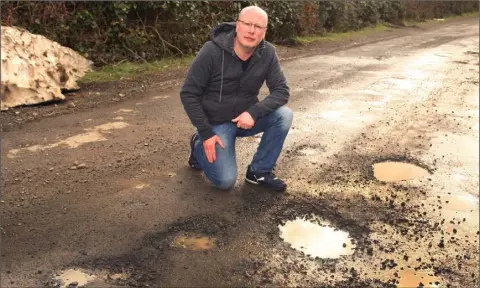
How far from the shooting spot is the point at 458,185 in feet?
13.9

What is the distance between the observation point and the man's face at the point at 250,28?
11.4 ft

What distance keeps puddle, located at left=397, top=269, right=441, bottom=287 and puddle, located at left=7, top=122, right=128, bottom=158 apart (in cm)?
332

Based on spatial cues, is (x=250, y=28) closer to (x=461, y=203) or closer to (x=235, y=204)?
(x=235, y=204)

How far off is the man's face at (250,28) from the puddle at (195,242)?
150cm

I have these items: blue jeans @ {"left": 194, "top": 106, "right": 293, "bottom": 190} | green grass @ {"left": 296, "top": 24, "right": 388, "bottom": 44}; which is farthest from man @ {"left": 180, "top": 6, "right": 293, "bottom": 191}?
green grass @ {"left": 296, "top": 24, "right": 388, "bottom": 44}

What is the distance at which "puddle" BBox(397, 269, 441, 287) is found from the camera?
9.18 feet

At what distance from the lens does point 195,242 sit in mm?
3119

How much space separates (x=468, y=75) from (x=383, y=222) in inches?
283

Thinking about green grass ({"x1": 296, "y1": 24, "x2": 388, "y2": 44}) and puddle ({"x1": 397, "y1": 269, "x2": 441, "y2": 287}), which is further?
green grass ({"x1": 296, "y1": 24, "x2": 388, "y2": 44})

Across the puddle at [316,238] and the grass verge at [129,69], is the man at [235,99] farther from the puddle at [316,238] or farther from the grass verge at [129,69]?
the grass verge at [129,69]

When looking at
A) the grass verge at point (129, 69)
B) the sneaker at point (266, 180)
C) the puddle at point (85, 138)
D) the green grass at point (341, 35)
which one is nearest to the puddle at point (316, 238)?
the sneaker at point (266, 180)

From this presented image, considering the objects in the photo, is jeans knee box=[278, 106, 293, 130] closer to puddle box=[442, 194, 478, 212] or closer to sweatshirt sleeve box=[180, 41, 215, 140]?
sweatshirt sleeve box=[180, 41, 215, 140]

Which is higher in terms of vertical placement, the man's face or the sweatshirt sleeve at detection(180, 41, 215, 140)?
the man's face

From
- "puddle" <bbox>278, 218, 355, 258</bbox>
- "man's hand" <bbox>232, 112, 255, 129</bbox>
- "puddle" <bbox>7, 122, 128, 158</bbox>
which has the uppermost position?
"man's hand" <bbox>232, 112, 255, 129</bbox>
